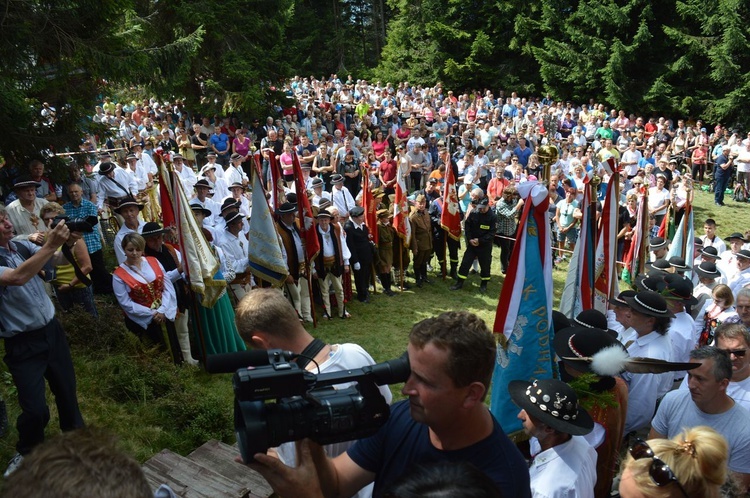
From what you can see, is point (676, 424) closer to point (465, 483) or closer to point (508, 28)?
point (465, 483)

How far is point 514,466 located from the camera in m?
2.31

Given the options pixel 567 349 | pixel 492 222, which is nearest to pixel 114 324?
pixel 567 349

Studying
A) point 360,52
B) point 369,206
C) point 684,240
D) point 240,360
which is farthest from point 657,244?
point 360,52

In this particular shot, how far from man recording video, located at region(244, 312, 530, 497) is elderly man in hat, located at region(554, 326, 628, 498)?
1.82 metres

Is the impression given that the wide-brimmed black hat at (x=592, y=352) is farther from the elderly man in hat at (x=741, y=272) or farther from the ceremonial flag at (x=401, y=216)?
the ceremonial flag at (x=401, y=216)

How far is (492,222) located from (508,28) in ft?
88.6

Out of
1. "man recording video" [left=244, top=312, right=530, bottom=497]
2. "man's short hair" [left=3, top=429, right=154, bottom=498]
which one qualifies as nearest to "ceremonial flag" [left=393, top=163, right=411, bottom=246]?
"man recording video" [left=244, top=312, right=530, bottom=497]

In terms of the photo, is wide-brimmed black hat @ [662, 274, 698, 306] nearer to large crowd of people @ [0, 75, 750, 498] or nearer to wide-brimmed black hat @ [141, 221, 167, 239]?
large crowd of people @ [0, 75, 750, 498]

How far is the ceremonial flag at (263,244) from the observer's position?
798cm

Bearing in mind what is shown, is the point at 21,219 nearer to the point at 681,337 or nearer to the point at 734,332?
the point at 681,337

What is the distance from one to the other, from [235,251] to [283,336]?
546cm

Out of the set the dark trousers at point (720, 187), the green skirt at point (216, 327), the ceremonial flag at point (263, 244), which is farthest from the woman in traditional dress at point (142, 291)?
the dark trousers at point (720, 187)

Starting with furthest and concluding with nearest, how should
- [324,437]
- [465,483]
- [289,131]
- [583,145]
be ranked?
[583,145] → [289,131] → [324,437] → [465,483]

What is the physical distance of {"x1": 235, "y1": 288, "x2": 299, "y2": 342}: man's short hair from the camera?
3309mm
